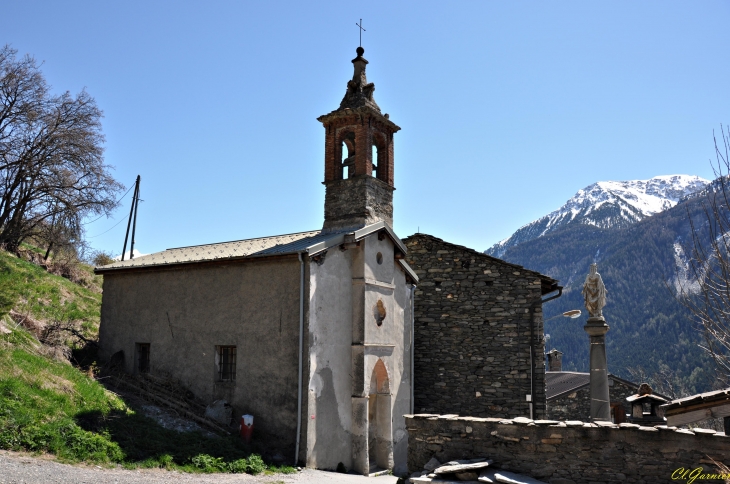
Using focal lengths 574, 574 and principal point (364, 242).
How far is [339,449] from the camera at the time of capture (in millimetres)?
14375

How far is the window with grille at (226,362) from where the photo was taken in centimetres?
1526

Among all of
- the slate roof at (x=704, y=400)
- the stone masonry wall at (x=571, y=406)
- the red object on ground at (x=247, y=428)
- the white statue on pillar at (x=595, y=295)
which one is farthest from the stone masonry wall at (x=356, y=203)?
the stone masonry wall at (x=571, y=406)

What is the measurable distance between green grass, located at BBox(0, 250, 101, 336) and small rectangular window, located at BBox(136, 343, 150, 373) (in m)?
3.43

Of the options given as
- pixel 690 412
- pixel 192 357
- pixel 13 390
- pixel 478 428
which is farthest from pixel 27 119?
pixel 690 412

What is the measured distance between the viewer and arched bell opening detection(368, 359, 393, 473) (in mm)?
15656

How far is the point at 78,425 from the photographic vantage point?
11461 mm

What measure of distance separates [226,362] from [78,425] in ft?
14.5

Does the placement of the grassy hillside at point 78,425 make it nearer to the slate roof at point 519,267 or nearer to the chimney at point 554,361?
the slate roof at point 519,267

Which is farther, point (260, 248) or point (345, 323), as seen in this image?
point (260, 248)

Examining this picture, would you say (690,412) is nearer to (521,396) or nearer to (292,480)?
(292,480)

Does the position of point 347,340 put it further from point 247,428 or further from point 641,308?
point 641,308

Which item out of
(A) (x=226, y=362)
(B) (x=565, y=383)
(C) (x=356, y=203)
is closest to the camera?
(A) (x=226, y=362)

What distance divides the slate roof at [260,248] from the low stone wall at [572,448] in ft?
18.2

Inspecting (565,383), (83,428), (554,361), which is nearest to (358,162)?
(83,428)
